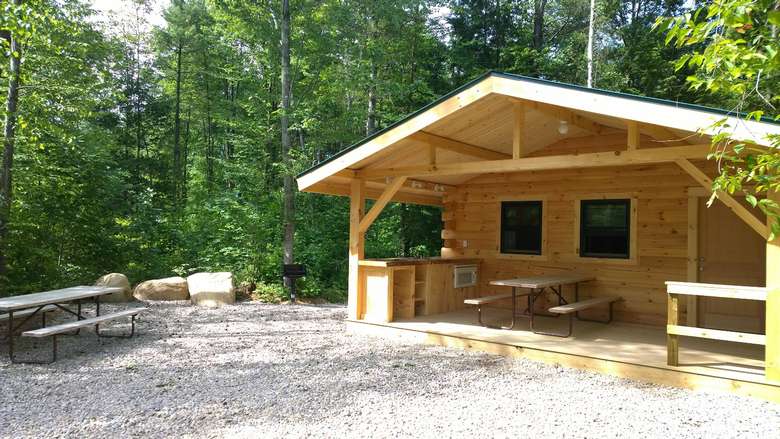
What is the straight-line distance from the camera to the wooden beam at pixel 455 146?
21.0ft

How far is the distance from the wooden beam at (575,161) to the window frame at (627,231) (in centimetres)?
192

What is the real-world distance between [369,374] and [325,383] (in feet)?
1.71

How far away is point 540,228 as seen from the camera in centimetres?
820

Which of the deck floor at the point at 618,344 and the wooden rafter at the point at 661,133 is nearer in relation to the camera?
the deck floor at the point at 618,344

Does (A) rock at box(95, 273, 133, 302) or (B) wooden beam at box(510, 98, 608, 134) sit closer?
(B) wooden beam at box(510, 98, 608, 134)

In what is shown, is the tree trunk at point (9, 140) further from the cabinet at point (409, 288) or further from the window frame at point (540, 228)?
the window frame at point (540, 228)

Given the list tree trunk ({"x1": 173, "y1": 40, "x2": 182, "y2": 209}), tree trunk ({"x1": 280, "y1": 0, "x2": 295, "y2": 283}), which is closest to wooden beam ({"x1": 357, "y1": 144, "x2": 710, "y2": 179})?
tree trunk ({"x1": 280, "y1": 0, "x2": 295, "y2": 283})

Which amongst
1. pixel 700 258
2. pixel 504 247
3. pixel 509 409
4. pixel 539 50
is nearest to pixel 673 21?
pixel 509 409

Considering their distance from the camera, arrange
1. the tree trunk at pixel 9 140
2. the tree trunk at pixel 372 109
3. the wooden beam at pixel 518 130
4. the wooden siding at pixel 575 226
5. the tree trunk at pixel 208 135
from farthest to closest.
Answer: the tree trunk at pixel 208 135 < the tree trunk at pixel 372 109 < the tree trunk at pixel 9 140 < the wooden siding at pixel 575 226 < the wooden beam at pixel 518 130

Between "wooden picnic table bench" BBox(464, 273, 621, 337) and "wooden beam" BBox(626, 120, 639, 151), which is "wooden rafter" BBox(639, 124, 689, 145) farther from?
"wooden picnic table bench" BBox(464, 273, 621, 337)

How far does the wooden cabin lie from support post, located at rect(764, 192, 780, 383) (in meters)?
0.01

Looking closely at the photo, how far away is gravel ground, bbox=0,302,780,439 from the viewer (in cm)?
354

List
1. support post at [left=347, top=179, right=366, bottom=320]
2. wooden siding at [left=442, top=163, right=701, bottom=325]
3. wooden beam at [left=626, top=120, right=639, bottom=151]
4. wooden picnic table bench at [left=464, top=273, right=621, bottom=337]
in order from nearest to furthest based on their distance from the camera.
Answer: wooden beam at [left=626, top=120, right=639, bottom=151], wooden picnic table bench at [left=464, top=273, right=621, bottom=337], wooden siding at [left=442, top=163, right=701, bottom=325], support post at [left=347, top=179, right=366, bottom=320]

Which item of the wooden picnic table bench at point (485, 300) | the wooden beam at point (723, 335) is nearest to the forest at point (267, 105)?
the wooden picnic table bench at point (485, 300)
